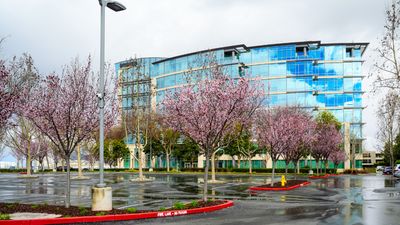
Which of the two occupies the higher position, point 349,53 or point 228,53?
point 228,53

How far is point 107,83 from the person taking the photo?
2553 centimetres

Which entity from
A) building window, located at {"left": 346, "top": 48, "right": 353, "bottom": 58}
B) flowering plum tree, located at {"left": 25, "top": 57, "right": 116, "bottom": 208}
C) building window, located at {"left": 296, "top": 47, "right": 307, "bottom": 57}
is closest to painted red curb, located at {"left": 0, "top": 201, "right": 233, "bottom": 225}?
flowering plum tree, located at {"left": 25, "top": 57, "right": 116, "bottom": 208}

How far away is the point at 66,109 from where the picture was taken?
50.7ft

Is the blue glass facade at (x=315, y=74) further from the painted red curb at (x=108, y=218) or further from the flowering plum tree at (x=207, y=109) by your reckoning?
the painted red curb at (x=108, y=218)

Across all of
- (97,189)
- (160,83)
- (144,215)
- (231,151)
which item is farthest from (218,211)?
(160,83)

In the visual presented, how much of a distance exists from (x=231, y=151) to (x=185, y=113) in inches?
2070

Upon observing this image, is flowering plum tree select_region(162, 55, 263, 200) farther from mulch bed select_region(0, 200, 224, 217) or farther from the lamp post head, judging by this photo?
the lamp post head

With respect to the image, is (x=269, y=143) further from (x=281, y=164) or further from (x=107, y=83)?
(x=281, y=164)

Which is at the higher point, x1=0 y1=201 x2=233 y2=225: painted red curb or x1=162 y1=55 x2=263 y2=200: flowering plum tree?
x1=162 y1=55 x2=263 y2=200: flowering plum tree

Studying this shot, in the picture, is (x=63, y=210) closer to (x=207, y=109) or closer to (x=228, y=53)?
(x=207, y=109)

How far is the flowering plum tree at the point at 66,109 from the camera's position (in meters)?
15.3

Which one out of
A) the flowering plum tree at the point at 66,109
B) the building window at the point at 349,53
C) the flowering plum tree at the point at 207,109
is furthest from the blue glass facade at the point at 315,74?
the flowering plum tree at the point at 66,109

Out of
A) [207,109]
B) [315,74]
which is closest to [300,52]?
[315,74]

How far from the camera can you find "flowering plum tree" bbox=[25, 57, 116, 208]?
15.3 metres
